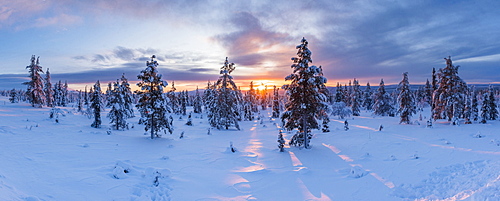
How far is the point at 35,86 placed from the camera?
38344 mm

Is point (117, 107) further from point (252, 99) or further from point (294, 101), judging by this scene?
point (252, 99)

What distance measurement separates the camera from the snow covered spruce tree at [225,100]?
3412 cm

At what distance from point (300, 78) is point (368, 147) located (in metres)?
8.38

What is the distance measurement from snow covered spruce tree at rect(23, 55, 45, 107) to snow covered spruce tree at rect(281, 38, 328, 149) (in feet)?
145

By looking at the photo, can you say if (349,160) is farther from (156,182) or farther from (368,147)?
(156,182)

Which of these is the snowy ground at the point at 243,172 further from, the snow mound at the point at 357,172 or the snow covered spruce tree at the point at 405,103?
the snow covered spruce tree at the point at 405,103

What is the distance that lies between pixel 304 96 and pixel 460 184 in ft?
36.9

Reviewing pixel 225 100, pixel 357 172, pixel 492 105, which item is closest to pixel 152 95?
pixel 225 100

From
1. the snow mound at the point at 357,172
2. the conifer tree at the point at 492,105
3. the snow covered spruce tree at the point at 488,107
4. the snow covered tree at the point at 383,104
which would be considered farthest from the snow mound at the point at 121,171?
the snow covered tree at the point at 383,104

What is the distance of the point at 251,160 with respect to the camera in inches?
655

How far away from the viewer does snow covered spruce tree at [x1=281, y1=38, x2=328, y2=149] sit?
18.8 m

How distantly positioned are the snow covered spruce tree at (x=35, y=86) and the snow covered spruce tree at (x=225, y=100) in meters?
30.6

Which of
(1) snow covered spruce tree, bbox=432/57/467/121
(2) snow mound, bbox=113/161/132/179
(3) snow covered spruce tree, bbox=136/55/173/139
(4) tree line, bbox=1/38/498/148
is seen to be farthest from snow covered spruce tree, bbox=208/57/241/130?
(1) snow covered spruce tree, bbox=432/57/467/121

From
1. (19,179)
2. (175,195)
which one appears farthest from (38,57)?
(175,195)
